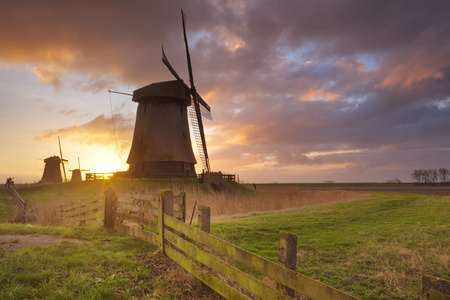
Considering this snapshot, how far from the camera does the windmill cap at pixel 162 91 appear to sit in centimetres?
3294

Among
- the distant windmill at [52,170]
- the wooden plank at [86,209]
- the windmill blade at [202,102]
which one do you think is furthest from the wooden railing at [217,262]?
the distant windmill at [52,170]

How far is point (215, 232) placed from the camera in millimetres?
10867

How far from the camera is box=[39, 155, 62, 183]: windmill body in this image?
64.5 metres

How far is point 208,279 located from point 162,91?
30.1m

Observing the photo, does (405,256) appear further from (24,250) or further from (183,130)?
(183,130)

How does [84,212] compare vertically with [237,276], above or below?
below

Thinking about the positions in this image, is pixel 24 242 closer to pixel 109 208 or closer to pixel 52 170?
pixel 109 208

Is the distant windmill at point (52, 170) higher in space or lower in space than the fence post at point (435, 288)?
higher

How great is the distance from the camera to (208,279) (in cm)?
510

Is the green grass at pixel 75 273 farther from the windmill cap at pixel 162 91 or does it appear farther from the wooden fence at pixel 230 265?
the windmill cap at pixel 162 91

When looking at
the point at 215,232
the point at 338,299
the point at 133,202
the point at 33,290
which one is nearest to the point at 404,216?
the point at 215,232

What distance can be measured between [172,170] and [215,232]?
23185mm

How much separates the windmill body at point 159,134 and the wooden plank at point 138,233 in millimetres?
22285

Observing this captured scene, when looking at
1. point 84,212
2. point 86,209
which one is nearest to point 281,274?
point 86,209
